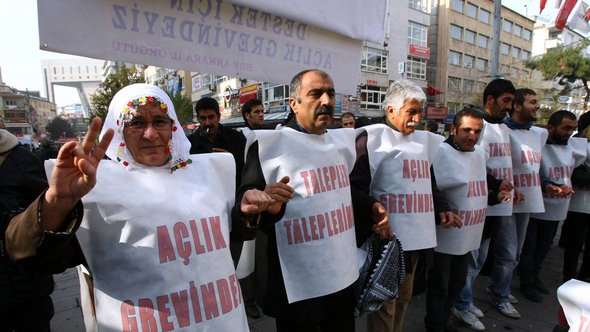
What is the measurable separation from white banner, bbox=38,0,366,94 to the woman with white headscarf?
0.44 meters

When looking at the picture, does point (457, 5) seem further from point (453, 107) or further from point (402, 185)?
point (402, 185)

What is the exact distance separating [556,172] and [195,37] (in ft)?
12.5

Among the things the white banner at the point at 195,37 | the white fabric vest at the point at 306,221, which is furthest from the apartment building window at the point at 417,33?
the white fabric vest at the point at 306,221

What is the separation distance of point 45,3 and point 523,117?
12.5ft

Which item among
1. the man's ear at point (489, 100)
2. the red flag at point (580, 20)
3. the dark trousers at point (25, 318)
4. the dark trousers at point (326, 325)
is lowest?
the dark trousers at point (326, 325)

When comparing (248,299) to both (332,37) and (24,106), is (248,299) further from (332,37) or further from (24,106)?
(24,106)

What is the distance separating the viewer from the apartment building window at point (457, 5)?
1570 inches

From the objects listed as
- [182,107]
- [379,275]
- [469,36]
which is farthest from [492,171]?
[469,36]

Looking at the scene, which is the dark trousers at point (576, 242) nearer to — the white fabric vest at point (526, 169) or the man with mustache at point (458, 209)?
the white fabric vest at point (526, 169)

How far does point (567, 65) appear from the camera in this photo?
2289 cm

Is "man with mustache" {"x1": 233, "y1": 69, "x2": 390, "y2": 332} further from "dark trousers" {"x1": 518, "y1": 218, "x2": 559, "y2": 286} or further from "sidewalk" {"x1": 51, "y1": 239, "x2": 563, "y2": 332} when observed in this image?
"dark trousers" {"x1": 518, "y1": 218, "x2": 559, "y2": 286}

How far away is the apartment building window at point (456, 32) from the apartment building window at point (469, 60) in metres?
2.29

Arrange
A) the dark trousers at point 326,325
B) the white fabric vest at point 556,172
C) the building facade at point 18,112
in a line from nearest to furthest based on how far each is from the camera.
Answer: the dark trousers at point 326,325 → the white fabric vest at point 556,172 → the building facade at point 18,112

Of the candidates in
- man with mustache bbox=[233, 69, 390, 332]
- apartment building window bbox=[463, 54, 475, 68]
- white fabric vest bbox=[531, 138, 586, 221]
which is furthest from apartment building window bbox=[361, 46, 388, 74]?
man with mustache bbox=[233, 69, 390, 332]
